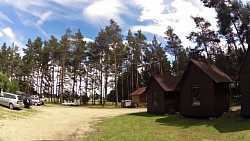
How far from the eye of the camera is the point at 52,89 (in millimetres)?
87188

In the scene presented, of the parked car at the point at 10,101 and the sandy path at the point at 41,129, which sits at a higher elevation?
the parked car at the point at 10,101

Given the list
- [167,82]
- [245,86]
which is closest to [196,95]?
[245,86]

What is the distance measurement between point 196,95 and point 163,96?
7.71 meters

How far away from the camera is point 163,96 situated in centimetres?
3441

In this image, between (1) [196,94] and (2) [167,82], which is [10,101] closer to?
(2) [167,82]

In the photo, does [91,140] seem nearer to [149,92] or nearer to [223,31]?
[149,92]

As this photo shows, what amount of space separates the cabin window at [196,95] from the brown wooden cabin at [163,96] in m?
6.85

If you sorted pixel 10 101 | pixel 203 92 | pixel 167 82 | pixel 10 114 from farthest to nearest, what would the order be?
pixel 167 82, pixel 10 101, pixel 10 114, pixel 203 92

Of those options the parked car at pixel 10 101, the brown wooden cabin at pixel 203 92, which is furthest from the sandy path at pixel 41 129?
the brown wooden cabin at pixel 203 92

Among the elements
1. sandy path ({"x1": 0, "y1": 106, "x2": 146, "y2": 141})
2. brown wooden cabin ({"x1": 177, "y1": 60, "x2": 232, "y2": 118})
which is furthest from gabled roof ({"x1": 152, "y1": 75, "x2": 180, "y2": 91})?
sandy path ({"x1": 0, "y1": 106, "x2": 146, "y2": 141})

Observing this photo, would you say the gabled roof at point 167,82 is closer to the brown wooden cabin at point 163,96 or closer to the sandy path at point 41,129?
the brown wooden cabin at point 163,96

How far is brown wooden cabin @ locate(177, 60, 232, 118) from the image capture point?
81.1 feet

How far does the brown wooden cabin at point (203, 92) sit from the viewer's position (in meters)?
24.7

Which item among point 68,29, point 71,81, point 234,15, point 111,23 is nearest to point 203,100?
point 234,15
